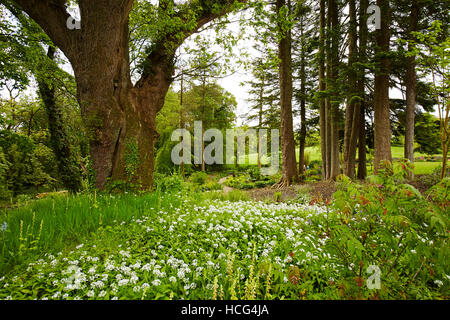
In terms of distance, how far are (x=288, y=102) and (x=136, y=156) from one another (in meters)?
7.08

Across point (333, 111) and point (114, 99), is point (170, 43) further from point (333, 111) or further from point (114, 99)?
point (333, 111)

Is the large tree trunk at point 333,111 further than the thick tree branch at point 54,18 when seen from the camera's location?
Yes

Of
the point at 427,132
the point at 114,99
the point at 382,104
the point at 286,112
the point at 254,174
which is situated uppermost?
the point at 286,112

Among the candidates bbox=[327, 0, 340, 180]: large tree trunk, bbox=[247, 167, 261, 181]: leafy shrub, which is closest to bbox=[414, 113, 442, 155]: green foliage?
bbox=[327, 0, 340, 180]: large tree trunk

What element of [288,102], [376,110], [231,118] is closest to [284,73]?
[288,102]

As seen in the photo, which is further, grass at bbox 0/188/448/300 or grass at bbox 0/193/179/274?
grass at bbox 0/193/179/274

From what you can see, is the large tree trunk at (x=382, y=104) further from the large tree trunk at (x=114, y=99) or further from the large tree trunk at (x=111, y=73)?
the large tree trunk at (x=114, y=99)

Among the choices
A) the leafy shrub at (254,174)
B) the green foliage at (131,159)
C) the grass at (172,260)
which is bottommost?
the leafy shrub at (254,174)

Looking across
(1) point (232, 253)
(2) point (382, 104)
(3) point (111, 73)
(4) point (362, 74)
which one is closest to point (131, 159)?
(3) point (111, 73)

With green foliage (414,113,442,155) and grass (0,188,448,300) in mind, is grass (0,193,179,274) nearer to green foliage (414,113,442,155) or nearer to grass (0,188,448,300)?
grass (0,188,448,300)

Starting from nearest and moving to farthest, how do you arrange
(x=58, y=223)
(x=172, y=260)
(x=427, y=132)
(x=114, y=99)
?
(x=172, y=260)
(x=58, y=223)
(x=114, y=99)
(x=427, y=132)

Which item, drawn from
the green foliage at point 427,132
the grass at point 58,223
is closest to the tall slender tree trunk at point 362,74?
the green foliage at point 427,132

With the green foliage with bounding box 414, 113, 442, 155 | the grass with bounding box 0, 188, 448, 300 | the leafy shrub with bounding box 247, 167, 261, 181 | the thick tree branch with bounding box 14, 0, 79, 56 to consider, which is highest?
the thick tree branch with bounding box 14, 0, 79, 56
